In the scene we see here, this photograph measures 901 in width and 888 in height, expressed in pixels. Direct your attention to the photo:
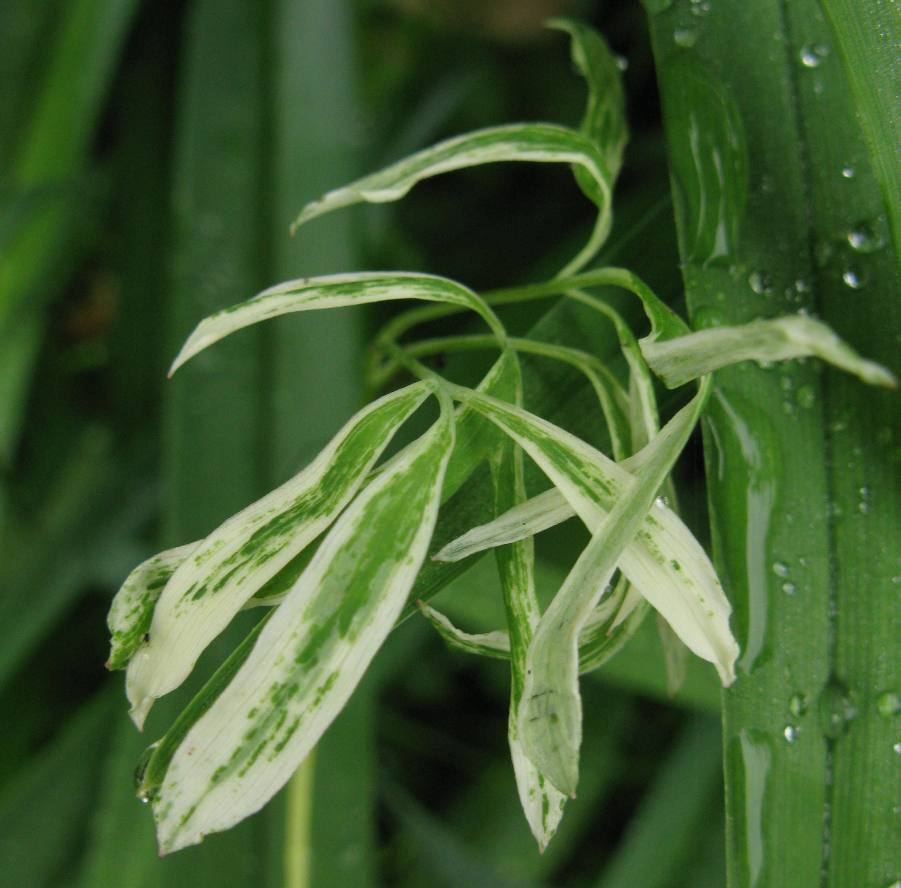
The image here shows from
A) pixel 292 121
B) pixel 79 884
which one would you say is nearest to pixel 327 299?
pixel 292 121

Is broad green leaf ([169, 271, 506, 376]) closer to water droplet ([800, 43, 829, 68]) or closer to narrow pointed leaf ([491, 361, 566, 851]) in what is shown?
narrow pointed leaf ([491, 361, 566, 851])

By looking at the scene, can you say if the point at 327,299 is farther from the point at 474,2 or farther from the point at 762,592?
the point at 474,2

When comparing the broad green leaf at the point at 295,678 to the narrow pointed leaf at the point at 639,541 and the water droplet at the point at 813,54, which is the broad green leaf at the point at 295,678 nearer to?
the narrow pointed leaf at the point at 639,541

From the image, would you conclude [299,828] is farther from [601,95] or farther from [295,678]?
[601,95]

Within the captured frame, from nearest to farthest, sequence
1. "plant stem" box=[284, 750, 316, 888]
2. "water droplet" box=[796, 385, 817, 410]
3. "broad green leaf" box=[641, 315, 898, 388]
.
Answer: "broad green leaf" box=[641, 315, 898, 388] < "water droplet" box=[796, 385, 817, 410] < "plant stem" box=[284, 750, 316, 888]

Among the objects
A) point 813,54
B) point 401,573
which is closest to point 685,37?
point 813,54

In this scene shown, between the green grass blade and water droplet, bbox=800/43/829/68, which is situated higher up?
water droplet, bbox=800/43/829/68

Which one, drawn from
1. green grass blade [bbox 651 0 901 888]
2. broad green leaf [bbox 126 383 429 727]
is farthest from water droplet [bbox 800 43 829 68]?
broad green leaf [bbox 126 383 429 727]

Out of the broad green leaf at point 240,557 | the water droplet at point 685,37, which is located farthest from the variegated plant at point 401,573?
the water droplet at point 685,37
